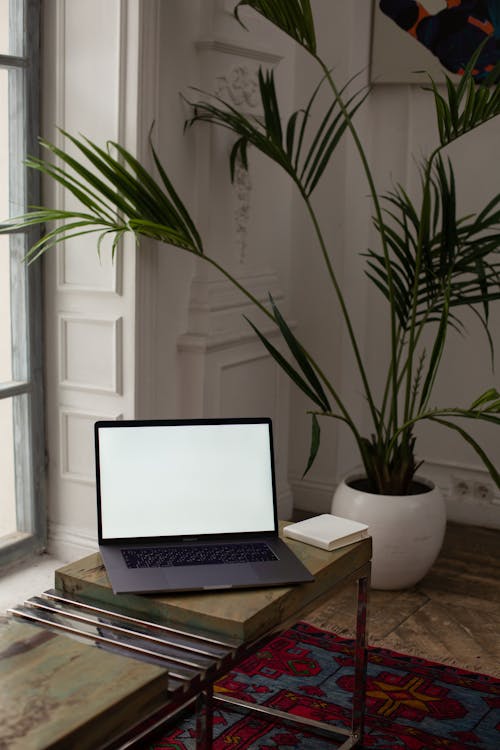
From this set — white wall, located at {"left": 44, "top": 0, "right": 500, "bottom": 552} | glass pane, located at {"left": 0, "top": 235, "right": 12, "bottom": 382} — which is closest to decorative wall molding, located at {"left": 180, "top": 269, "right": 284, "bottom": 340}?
white wall, located at {"left": 44, "top": 0, "right": 500, "bottom": 552}

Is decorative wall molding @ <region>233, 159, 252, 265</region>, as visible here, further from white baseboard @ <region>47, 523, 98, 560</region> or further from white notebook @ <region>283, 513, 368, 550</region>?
white notebook @ <region>283, 513, 368, 550</region>

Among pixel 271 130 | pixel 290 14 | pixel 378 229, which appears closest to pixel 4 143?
pixel 271 130

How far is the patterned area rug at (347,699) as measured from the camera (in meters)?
2.56

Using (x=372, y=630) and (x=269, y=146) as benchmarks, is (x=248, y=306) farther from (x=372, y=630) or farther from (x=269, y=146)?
(x=372, y=630)

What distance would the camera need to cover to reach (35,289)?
142 inches

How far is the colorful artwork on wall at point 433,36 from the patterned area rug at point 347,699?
2.37 m

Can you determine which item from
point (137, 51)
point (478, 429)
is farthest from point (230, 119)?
point (478, 429)

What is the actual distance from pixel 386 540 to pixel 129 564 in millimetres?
1612

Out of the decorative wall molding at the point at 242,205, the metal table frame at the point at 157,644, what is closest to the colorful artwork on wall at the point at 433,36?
the decorative wall molding at the point at 242,205

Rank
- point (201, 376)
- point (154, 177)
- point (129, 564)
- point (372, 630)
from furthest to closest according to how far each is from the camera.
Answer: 1. point (201, 376)
2. point (154, 177)
3. point (372, 630)
4. point (129, 564)

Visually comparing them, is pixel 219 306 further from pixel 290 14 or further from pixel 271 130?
pixel 290 14

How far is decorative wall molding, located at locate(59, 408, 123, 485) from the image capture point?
363 cm

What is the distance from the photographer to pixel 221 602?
193 cm

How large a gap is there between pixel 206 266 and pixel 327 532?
168cm
